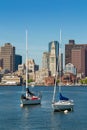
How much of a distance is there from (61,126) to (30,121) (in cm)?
768

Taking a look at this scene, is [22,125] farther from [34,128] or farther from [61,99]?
[61,99]

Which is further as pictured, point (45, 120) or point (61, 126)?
point (45, 120)

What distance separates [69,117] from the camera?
267ft

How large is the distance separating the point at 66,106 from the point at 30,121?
1438 cm

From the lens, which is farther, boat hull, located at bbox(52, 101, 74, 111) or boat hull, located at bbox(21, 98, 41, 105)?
boat hull, located at bbox(21, 98, 41, 105)

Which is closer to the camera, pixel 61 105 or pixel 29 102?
pixel 61 105

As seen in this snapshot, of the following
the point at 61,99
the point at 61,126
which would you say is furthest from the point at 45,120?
the point at 61,99

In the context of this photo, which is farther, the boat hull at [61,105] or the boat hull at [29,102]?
the boat hull at [29,102]

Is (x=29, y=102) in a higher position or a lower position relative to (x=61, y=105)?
lower

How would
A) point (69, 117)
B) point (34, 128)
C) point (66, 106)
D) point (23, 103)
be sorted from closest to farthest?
point (34, 128)
point (69, 117)
point (66, 106)
point (23, 103)

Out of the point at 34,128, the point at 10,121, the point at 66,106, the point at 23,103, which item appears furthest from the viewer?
the point at 23,103

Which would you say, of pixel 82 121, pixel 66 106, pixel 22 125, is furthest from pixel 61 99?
pixel 22 125

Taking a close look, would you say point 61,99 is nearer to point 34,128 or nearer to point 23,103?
point 23,103

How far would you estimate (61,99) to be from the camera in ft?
296
